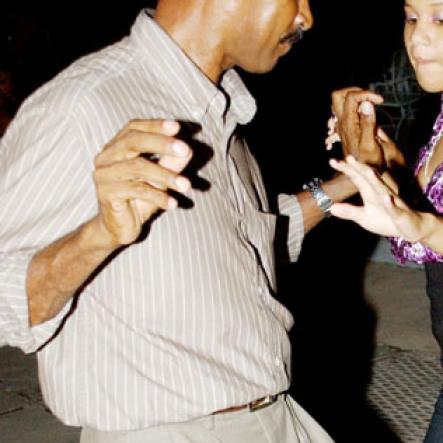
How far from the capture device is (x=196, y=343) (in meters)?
1.93

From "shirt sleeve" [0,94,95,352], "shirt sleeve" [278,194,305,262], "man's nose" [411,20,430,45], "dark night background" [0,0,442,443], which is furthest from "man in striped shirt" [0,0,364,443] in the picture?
"dark night background" [0,0,442,443]

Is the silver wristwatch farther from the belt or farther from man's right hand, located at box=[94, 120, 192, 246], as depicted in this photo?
man's right hand, located at box=[94, 120, 192, 246]

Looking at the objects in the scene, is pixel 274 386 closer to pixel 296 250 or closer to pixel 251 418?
pixel 251 418

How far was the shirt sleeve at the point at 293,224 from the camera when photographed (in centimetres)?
266

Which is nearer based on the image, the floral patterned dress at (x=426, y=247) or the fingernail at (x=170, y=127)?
the fingernail at (x=170, y=127)

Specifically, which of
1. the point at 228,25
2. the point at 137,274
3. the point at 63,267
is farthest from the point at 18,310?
the point at 228,25

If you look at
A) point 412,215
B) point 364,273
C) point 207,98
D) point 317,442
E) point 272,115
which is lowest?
point 364,273

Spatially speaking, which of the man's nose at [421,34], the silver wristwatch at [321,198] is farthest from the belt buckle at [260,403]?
the man's nose at [421,34]

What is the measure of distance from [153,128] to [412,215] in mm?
572

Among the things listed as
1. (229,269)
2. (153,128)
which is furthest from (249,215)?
(153,128)

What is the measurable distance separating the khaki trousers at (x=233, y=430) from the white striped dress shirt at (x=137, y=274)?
42mm

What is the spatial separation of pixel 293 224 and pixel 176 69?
79 cm

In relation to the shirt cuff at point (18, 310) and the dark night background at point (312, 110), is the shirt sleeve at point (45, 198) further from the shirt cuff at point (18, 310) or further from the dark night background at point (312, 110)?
the dark night background at point (312, 110)

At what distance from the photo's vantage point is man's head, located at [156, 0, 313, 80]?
2098 millimetres
